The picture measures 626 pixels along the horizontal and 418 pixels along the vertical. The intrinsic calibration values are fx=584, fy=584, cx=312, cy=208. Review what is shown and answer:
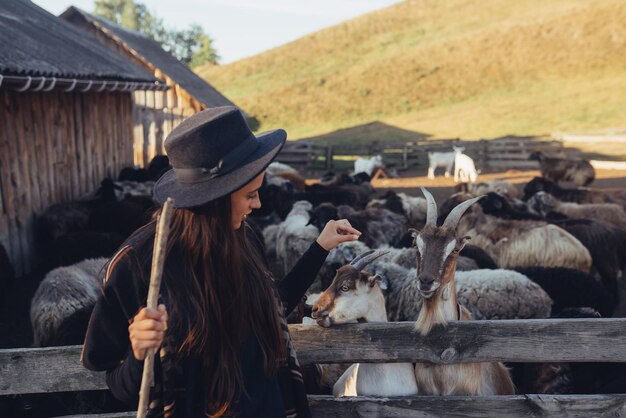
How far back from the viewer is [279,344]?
93.3 inches

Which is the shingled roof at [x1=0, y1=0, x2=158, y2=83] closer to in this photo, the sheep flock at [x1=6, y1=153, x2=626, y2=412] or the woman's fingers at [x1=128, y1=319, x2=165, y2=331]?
the sheep flock at [x1=6, y1=153, x2=626, y2=412]

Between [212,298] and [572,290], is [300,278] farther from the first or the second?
[572,290]

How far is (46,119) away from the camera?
1059 cm

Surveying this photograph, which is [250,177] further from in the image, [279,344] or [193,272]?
[279,344]

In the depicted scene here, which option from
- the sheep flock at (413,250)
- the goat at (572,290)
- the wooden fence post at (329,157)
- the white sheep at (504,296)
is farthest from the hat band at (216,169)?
the wooden fence post at (329,157)

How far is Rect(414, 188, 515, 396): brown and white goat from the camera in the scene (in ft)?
11.7

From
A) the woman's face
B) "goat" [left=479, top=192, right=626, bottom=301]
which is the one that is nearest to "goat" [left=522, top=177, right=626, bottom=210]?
"goat" [left=479, top=192, right=626, bottom=301]

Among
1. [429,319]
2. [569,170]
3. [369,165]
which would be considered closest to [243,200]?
[429,319]

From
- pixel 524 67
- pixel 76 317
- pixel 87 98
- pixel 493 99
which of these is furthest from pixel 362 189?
pixel 524 67

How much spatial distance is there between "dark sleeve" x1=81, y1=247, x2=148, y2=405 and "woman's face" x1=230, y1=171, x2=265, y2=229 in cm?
40

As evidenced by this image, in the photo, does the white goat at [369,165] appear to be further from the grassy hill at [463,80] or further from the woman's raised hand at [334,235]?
the woman's raised hand at [334,235]

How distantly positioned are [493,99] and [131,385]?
48306mm

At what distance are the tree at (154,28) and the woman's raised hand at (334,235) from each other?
91411mm

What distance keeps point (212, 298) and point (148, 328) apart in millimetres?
306
